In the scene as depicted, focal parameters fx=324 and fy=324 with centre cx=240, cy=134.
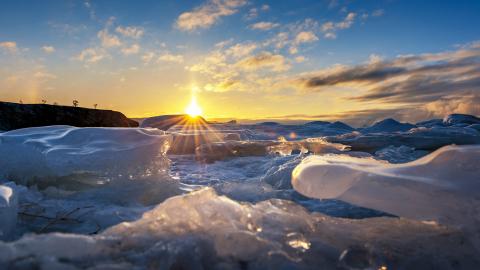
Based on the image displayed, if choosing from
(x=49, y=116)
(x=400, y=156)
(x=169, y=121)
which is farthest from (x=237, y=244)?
(x=169, y=121)

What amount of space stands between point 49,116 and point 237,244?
28.9 feet

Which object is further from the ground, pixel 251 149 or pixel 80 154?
pixel 80 154

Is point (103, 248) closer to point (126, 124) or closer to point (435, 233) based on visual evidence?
point (435, 233)

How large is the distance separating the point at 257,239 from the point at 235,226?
128 mm

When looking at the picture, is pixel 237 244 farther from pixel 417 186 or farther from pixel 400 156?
pixel 400 156

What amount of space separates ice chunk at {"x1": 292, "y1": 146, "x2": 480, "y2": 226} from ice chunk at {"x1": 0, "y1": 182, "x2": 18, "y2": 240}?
1368mm

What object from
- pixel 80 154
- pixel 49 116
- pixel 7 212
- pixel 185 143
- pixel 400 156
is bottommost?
pixel 400 156

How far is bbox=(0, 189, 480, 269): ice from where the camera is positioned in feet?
Answer: 3.68

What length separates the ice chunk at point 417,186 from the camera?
4.31 ft

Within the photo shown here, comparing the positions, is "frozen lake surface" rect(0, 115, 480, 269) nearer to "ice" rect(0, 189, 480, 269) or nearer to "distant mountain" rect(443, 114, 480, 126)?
"ice" rect(0, 189, 480, 269)

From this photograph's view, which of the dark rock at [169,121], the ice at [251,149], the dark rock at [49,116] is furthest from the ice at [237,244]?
the dark rock at [169,121]

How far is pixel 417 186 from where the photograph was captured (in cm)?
133

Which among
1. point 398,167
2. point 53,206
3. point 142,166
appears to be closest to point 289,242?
point 398,167

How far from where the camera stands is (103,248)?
119 centimetres
